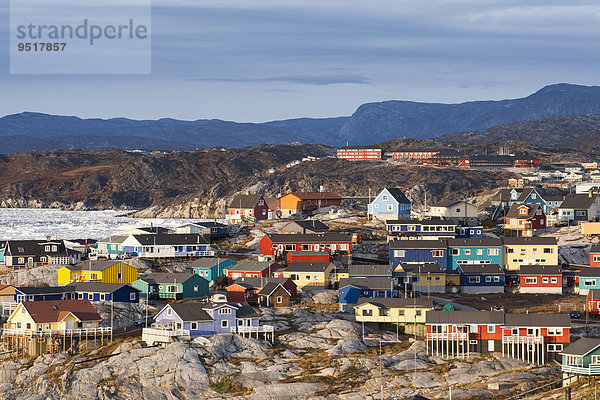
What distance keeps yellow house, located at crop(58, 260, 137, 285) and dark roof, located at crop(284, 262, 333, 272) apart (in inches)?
526

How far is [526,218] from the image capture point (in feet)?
355

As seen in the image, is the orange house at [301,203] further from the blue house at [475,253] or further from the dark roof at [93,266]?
the dark roof at [93,266]

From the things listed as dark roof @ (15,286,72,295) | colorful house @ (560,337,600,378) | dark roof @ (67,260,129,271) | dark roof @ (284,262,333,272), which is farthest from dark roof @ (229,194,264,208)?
colorful house @ (560,337,600,378)

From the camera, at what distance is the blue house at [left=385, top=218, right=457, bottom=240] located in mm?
101375

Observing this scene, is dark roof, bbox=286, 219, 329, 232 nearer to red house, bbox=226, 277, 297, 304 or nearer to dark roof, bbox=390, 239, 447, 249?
dark roof, bbox=390, 239, 447, 249

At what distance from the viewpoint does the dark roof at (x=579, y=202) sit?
4469 inches

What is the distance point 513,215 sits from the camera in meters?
110

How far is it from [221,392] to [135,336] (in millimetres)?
A: 11801

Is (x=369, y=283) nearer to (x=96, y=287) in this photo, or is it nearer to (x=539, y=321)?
(x=539, y=321)

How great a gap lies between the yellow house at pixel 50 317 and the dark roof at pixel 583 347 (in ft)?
101

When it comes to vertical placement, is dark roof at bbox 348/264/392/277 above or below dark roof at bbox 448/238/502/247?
below

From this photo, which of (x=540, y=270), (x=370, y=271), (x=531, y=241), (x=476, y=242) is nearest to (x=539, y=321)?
(x=370, y=271)

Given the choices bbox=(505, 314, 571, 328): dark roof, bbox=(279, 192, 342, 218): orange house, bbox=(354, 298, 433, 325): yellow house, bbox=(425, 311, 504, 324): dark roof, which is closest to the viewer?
bbox=(505, 314, 571, 328): dark roof

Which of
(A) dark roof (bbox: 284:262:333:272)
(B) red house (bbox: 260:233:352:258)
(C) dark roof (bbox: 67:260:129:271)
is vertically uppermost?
(B) red house (bbox: 260:233:352:258)
